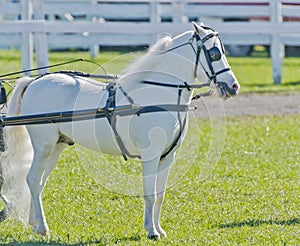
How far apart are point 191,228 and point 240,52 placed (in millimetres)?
18928

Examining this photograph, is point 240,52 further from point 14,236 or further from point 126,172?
point 14,236

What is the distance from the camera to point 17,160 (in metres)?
7.51

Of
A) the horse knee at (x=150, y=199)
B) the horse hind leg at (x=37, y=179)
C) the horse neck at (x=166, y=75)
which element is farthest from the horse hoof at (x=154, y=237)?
the horse neck at (x=166, y=75)

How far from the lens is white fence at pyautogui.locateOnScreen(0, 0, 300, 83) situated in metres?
14.8

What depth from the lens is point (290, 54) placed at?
89.3ft

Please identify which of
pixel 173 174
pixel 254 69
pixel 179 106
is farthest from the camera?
pixel 254 69

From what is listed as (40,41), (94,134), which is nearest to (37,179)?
(94,134)

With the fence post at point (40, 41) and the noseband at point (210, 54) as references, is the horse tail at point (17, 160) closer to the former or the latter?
the noseband at point (210, 54)

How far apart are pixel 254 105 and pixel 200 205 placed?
269 inches

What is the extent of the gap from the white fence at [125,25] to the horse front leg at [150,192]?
6.04m

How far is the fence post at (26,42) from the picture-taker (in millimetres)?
14695

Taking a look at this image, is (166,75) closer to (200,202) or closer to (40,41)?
(200,202)

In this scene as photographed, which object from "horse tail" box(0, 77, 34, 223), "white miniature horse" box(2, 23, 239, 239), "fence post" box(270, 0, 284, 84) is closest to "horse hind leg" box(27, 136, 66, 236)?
"white miniature horse" box(2, 23, 239, 239)

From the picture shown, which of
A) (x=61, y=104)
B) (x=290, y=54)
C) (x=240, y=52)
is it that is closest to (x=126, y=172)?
(x=61, y=104)
